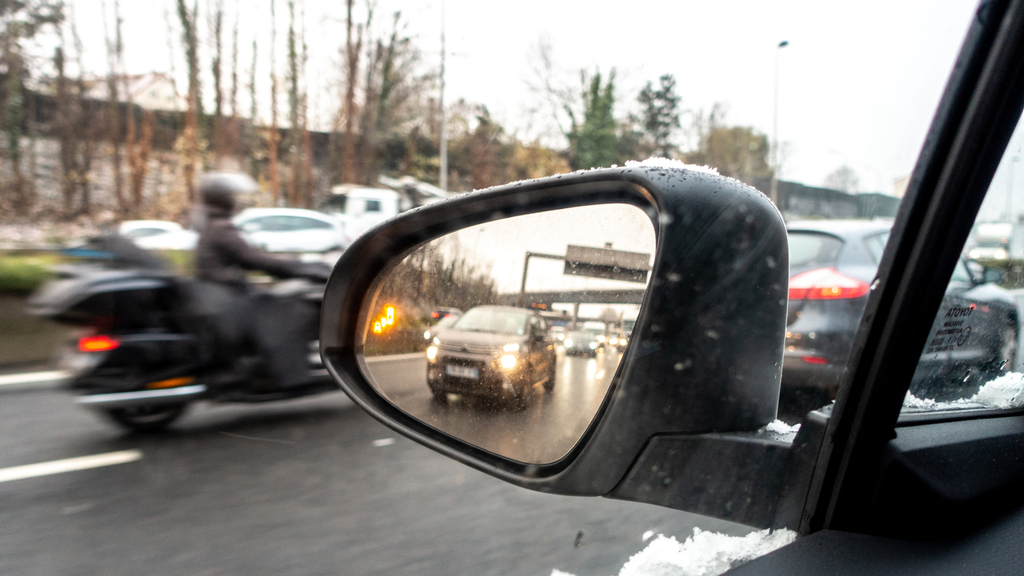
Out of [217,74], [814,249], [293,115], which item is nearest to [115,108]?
[217,74]

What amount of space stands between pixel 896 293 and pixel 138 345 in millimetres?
4946

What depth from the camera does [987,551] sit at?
3.41 feet

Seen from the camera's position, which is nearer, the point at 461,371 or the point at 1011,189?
the point at 1011,189

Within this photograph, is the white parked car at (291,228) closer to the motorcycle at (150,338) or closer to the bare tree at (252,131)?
the bare tree at (252,131)

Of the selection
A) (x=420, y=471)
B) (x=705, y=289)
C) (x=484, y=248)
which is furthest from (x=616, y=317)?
(x=420, y=471)

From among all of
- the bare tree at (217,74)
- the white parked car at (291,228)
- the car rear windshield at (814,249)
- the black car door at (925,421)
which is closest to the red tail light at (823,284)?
the car rear windshield at (814,249)

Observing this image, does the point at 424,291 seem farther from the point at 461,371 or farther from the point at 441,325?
the point at 461,371

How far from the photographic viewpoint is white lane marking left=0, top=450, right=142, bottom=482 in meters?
4.16

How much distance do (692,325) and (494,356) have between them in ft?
1.02

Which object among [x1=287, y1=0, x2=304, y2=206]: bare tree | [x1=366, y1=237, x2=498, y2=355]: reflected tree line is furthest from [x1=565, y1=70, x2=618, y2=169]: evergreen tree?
[x1=287, y1=0, x2=304, y2=206]: bare tree

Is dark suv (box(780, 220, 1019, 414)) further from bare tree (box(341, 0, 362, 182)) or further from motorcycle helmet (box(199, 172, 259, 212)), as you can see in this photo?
bare tree (box(341, 0, 362, 182))

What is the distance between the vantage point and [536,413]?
107 centimetres

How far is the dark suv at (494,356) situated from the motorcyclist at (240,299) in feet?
13.5

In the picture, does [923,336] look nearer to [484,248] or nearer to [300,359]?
[484,248]
